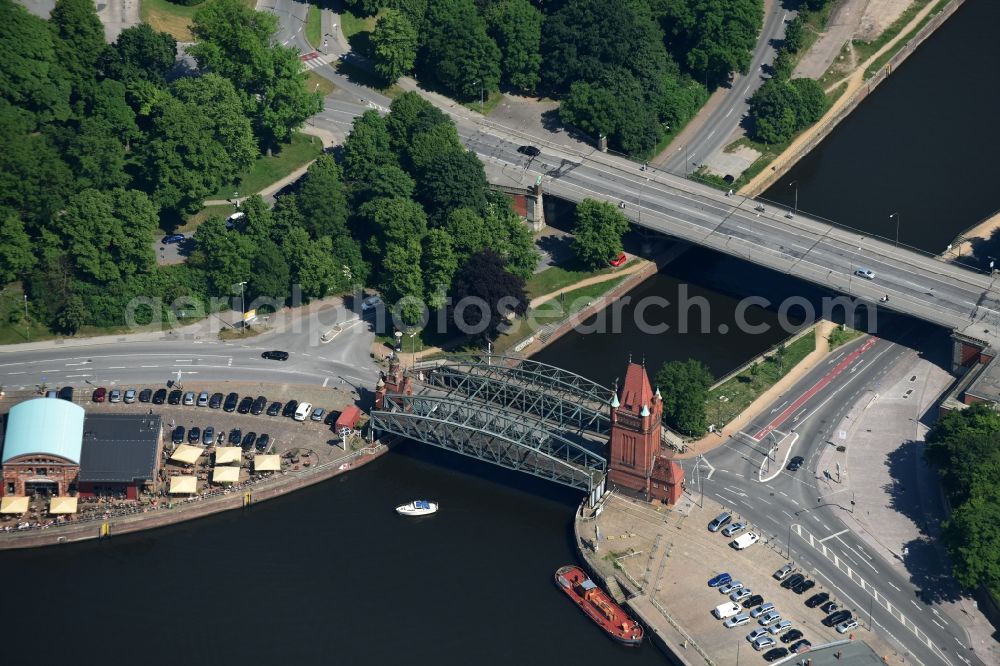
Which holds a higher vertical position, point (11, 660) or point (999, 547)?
point (999, 547)

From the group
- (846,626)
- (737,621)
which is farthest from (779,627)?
(846,626)

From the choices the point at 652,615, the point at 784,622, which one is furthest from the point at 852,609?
the point at 652,615

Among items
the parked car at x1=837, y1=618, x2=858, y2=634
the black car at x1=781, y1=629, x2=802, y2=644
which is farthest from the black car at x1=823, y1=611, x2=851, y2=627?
the black car at x1=781, y1=629, x2=802, y2=644

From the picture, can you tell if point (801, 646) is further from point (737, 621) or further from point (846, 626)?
point (737, 621)

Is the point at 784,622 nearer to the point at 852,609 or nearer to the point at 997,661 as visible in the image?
the point at 852,609

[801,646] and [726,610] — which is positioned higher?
[726,610]

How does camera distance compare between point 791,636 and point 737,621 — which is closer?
point 791,636
